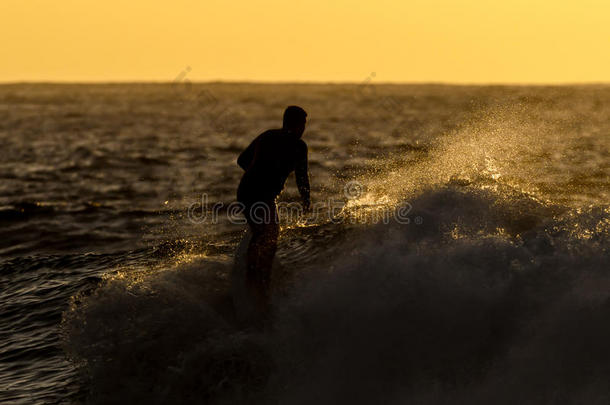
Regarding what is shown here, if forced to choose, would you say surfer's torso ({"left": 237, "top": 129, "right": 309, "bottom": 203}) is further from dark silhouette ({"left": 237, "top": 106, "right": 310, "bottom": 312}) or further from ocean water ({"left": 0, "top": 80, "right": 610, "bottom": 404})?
ocean water ({"left": 0, "top": 80, "right": 610, "bottom": 404})

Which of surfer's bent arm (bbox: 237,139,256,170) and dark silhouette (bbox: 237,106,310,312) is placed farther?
surfer's bent arm (bbox: 237,139,256,170)

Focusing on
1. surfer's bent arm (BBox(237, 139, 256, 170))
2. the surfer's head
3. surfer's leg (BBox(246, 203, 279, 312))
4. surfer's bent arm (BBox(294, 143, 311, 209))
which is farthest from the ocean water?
the surfer's head

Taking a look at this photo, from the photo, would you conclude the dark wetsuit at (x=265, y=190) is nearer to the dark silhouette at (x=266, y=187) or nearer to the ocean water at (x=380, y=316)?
the dark silhouette at (x=266, y=187)

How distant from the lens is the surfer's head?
299 inches

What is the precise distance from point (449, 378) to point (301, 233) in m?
4.24

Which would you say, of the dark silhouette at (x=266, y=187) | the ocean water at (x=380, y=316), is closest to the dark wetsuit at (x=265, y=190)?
the dark silhouette at (x=266, y=187)

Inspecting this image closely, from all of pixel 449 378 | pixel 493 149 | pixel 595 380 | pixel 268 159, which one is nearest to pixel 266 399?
pixel 449 378

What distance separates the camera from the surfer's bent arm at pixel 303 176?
7.71 m

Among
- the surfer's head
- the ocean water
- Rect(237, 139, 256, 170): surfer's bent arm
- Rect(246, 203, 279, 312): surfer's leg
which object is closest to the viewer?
the ocean water

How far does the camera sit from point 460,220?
331 inches

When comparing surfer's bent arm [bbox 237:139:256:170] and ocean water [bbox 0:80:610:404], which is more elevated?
surfer's bent arm [bbox 237:139:256:170]

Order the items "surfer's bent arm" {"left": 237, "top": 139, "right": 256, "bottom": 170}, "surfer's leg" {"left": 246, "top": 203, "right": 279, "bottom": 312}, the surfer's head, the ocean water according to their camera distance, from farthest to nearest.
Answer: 1. "surfer's bent arm" {"left": 237, "top": 139, "right": 256, "bottom": 170}
2. "surfer's leg" {"left": 246, "top": 203, "right": 279, "bottom": 312}
3. the surfer's head
4. the ocean water

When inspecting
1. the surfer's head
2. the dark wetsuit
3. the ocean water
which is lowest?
the ocean water

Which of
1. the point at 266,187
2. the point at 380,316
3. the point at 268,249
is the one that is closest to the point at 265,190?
the point at 266,187
